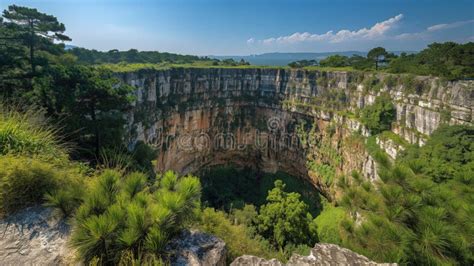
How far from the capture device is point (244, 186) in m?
34.7

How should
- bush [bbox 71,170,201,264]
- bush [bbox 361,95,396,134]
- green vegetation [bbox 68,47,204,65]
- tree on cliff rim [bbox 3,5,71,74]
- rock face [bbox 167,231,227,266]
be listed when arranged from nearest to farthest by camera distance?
bush [bbox 71,170,201,264]
rock face [bbox 167,231,227,266]
tree on cliff rim [bbox 3,5,71,74]
bush [bbox 361,95,396,134]
green vegetation [bbox 68,47,204,65]

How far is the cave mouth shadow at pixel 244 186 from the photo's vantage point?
30481 mm

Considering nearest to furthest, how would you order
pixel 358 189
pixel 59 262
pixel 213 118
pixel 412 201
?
pixel 59 262 < pixel 412 201 < pixel 358 189 < pixel 213 118

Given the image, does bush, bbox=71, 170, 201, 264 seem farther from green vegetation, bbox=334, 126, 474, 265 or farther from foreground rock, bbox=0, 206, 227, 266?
green vegetation, bbox=334, 126, 474, 265

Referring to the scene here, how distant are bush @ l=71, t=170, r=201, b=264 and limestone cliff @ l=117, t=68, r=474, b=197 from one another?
1870 centimetres

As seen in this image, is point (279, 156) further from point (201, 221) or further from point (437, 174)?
point (201, 221)

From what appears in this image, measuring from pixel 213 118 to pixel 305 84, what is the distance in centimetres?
1281

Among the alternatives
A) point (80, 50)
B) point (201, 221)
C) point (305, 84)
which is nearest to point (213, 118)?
point (305, 84)

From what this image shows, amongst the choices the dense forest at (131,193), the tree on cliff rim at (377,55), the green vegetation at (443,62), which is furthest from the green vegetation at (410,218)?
the tree on cliff rim at (377,55)

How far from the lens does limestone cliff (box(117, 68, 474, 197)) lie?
21.1 metres

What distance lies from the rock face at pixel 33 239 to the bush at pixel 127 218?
0.54 meters

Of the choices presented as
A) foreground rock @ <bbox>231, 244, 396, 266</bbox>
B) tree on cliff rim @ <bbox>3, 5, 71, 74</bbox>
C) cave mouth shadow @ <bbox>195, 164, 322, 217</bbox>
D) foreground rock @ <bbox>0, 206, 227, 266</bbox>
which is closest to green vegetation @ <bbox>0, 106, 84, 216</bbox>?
foreground rock @ <bbox>0, 206, 227, 266</bbox>

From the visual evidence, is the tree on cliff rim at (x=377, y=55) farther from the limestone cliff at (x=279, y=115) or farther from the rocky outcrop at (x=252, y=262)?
the rocky outcrop at (x=252, y=262)

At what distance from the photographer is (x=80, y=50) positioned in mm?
38750
